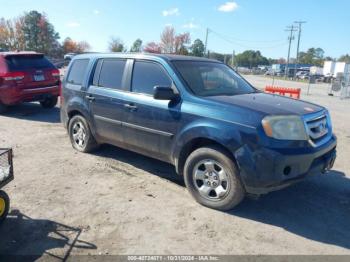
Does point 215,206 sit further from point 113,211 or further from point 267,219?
point 113,211

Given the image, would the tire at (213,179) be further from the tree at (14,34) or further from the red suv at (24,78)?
the tree at (14,34)

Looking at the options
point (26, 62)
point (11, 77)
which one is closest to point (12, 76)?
point (11, 77)

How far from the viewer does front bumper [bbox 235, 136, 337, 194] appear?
3797 mm

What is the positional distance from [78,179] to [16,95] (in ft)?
17.6

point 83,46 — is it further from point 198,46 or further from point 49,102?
point 49,102

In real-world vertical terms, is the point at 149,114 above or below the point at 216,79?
below

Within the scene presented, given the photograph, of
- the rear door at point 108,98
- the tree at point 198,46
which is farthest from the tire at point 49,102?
the tree at point 198,46

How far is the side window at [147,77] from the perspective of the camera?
4.91 metres

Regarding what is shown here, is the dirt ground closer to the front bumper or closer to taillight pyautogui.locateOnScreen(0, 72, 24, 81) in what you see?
the front bumper

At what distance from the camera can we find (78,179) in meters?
5.26

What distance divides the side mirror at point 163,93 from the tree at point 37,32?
76.1m

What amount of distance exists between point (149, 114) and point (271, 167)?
190 centimetres

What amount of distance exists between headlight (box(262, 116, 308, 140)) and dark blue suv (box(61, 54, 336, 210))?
0.4 inches

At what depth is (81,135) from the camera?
21.4ft
